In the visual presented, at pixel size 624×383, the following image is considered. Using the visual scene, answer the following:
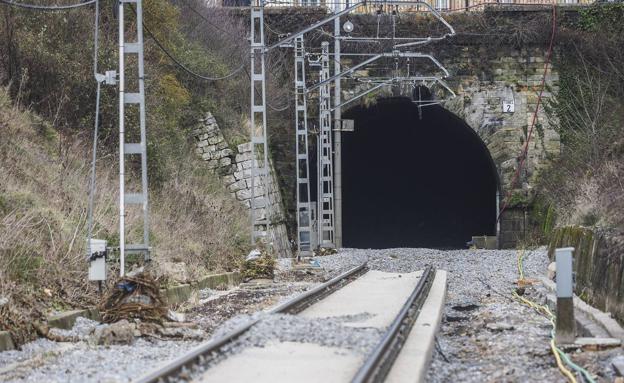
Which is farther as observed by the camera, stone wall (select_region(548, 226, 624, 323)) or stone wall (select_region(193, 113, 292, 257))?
stone wall (select_region(193, 113, 292, 257))

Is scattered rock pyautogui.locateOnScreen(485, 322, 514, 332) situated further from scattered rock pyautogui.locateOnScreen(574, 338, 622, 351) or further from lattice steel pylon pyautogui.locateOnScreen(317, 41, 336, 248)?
lattice steel pylon pyautogui.locateOnScreen(317, 41, 336, 248)

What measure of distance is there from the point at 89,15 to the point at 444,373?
13.2 m

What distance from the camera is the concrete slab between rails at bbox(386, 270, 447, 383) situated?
6959 millimetres

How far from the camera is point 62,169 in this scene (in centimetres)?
1395

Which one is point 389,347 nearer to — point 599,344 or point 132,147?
point 599,344

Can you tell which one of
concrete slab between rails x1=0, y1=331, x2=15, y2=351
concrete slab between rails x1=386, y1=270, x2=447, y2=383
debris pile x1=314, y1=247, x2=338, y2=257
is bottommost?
debris pile x1=314, y1=247, x2=338, y2=257

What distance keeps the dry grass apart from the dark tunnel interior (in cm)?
1798

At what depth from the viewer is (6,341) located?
7906 millimetres

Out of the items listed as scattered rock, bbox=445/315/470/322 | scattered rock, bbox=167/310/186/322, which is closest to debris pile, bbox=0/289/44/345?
scattered rock, bbox=167/310/186/322

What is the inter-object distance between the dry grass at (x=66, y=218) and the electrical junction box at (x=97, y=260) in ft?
1.14

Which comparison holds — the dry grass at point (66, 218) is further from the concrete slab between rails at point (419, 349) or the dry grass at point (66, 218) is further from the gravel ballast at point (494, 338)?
the gravel ballast at point (494, 338)

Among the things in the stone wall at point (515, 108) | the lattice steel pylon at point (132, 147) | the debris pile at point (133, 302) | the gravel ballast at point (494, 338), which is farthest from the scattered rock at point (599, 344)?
the stone wall at point (515, 108)

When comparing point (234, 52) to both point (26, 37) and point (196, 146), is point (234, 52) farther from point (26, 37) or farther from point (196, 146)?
point (26, 37)

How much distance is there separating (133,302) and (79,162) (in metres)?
5.96
